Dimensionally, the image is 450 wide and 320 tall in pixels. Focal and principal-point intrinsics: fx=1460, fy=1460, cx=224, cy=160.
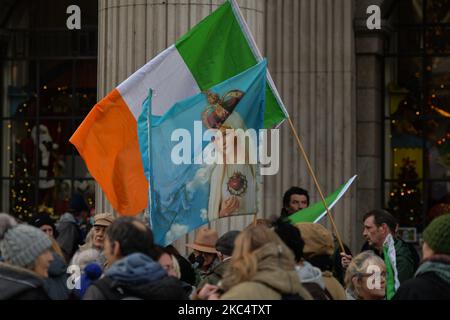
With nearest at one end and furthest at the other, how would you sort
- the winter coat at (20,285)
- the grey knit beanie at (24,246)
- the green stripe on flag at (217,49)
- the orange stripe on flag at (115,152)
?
the winter coat at (20,285), the grey knit beanie at (24,246), the orange stripe on flag at (115,152), the green stripe on flag at (217,49)

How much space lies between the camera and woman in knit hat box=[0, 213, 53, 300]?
24.1 feet

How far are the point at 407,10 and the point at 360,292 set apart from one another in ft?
34.2

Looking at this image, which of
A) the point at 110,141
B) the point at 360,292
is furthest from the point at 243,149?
the point at 360,292

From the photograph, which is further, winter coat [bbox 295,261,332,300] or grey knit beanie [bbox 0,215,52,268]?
winter coat [bbox 295,261,332,300]

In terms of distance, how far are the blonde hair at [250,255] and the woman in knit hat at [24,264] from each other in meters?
0.94

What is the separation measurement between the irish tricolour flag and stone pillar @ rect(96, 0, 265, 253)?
1674 mm

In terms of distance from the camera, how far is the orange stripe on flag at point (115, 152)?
36.8 feet

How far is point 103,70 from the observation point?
46.2 ft

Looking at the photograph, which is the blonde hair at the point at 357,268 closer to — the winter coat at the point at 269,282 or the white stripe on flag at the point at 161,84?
the winter coat at the point at 269,282

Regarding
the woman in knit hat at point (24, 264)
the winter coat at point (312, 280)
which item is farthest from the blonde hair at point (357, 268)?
the woman in knit hat at point (24, 264)

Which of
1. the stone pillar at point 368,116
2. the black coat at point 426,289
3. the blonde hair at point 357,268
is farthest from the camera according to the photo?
the stone pillar at point 368,116

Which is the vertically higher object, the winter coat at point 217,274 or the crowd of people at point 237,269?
the crowd of people at point 237,269

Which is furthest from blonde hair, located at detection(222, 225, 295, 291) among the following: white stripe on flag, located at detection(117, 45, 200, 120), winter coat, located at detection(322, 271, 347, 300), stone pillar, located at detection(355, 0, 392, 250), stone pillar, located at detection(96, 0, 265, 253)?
stone pillar, located at detection(355, 0, 392, 250)

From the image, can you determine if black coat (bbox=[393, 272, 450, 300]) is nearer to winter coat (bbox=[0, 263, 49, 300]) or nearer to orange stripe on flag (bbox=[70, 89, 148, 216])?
winter coat (bbox=[0, 263, 49, 300])
